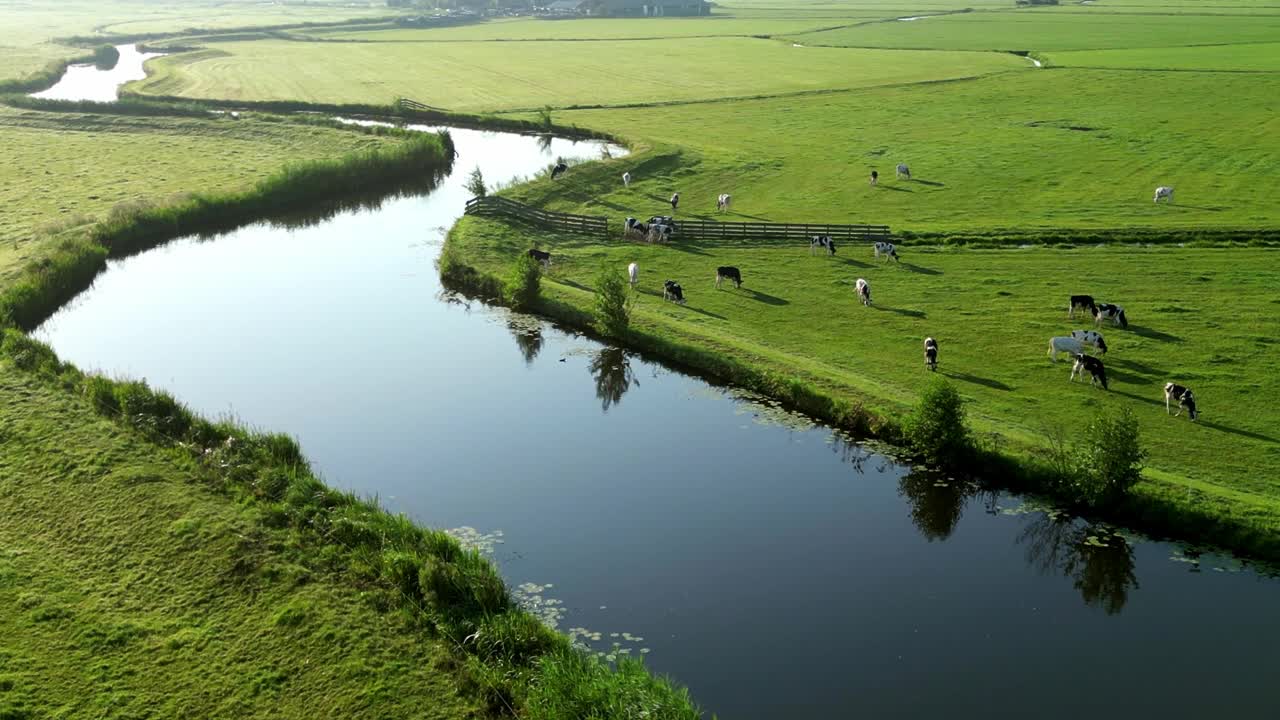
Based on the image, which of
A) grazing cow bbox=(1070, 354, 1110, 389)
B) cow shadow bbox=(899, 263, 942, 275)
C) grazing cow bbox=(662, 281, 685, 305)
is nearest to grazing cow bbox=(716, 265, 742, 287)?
grazing cow bbox=(662, 281, 685, 305)

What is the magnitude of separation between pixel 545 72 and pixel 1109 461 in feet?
313

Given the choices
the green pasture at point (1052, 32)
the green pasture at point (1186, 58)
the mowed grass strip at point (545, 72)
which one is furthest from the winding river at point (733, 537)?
the green pasture at point (1052, 32)

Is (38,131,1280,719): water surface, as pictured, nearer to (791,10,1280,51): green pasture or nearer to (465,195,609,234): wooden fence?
(465,195,609,234): wooden fence

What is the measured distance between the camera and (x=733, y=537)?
25672mm

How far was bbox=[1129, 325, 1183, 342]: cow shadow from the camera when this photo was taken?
35125mm

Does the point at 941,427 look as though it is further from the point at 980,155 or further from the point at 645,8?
the point at 645,8

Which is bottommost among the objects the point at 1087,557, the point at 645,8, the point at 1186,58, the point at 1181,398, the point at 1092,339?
the point at 1087,557

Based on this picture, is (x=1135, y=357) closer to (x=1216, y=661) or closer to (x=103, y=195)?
(x=1216, y=661)

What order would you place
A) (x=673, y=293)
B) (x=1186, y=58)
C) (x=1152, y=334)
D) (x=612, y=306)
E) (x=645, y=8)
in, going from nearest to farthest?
(x=1152, y=334), (x=612, y=306), (x=673, y=293), (x=1186, y=58), (x=645, y=8)

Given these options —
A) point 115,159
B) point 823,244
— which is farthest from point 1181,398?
point 115,159

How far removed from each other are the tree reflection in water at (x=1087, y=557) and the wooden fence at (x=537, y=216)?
29.7 metres

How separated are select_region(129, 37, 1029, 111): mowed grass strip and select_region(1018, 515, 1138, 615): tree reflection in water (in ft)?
229

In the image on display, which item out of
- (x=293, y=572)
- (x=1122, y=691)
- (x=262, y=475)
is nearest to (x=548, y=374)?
(x=262, y=475)

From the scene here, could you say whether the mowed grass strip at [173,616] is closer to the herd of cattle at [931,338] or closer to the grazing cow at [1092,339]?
the herd of cattle at [931,338]
